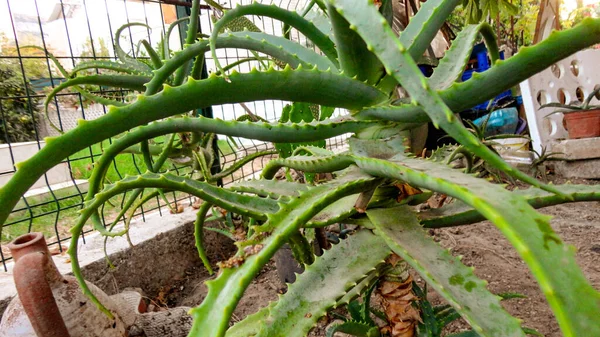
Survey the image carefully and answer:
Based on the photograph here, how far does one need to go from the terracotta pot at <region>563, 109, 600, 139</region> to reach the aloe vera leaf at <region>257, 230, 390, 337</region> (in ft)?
8.46

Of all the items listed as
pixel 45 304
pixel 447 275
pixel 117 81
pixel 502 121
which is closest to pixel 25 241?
pixel 45 304

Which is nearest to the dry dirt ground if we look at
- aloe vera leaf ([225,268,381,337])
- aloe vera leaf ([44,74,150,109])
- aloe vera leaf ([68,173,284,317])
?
aloe vera leaf ([225,268,381,337])

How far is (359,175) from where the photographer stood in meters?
0.45

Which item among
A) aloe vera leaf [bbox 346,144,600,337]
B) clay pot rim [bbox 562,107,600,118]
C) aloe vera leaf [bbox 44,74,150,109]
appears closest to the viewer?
aloe vera leaf [bbox 346,144,600,337]

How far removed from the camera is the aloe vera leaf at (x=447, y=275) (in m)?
0.33

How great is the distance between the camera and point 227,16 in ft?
1.68

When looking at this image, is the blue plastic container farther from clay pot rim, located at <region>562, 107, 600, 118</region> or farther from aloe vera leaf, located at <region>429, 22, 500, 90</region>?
aloe vera leaf, located at <region>429, 22, 500, 90</region>

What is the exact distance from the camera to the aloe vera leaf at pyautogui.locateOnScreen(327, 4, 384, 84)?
444 mm

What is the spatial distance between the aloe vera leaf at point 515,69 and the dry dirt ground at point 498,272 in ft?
2.49

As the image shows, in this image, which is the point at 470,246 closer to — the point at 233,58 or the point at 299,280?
the point at 299,280

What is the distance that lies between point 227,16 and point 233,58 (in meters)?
1.63

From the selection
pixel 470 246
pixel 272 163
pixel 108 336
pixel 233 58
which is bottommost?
pixel 470 246

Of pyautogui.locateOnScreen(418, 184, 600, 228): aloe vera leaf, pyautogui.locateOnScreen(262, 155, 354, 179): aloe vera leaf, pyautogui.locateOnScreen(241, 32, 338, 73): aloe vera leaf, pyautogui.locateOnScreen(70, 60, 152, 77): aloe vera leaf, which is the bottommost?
pyautogui.locateOnScreen(418, 184, 600, 228): aloe vera leaf

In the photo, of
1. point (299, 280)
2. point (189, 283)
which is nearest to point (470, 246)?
point (189, 283)
